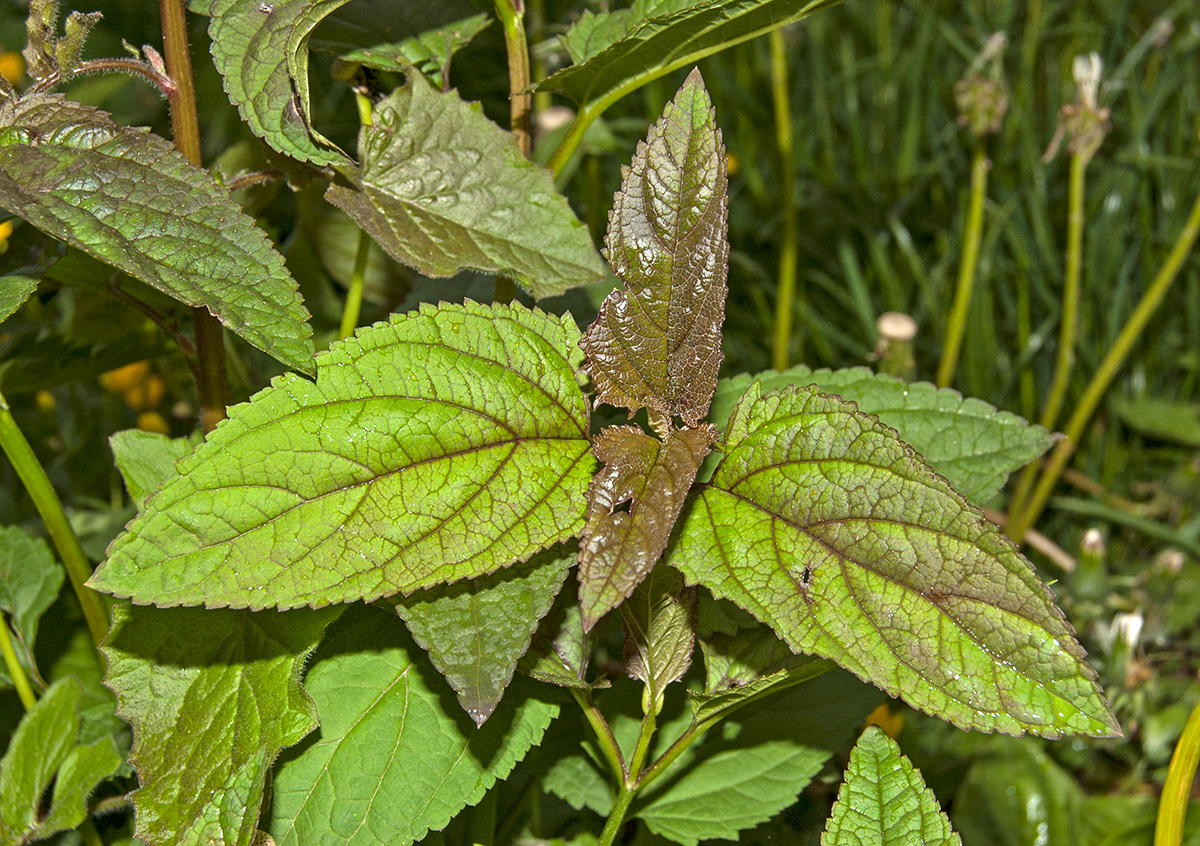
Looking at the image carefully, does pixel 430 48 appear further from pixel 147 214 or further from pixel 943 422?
pixel 943 422

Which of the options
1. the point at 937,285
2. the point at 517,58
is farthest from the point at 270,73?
the point at 937,285

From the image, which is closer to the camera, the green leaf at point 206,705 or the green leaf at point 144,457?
the green leaf at point 206,705

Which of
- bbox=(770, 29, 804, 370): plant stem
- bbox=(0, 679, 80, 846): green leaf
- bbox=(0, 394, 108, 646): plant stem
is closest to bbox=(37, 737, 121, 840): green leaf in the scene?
bbox=(0, 679, 80, 846): green leaf

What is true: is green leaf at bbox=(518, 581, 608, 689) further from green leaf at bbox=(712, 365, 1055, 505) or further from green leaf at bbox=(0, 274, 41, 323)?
green leaf at bbox=(0, 274, 41, 323)

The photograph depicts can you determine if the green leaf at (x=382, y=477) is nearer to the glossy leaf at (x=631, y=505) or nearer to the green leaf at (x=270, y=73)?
the glossy leaf at (x=631, y=505)

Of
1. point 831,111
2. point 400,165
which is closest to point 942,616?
point 400,165

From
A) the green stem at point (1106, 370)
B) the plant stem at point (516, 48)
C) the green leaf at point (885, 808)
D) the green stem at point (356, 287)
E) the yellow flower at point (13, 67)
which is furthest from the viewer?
the yellow flower at point (13, 67)

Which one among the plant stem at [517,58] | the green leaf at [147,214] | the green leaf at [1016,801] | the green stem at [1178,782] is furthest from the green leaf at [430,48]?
the green leaf at [1016,801]
